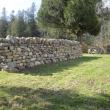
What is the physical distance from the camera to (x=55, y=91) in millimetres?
8055

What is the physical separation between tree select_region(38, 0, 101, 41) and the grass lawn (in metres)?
19.5

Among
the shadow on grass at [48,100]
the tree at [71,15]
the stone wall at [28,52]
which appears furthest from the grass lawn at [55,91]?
the tree at [71,15]

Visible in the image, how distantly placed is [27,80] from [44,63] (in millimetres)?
4906

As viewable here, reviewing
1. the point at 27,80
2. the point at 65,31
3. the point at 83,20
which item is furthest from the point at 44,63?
the point at 65,31

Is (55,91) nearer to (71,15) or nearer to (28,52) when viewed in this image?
(28,52)

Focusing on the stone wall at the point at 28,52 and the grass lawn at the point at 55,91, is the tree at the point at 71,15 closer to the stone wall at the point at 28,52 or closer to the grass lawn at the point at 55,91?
the stone wall at the point at 28,52

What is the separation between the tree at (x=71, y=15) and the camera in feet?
98.6

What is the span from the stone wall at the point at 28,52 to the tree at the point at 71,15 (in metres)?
13.2

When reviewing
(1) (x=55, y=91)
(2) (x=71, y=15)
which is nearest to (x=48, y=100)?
(1) (x=55, y=91)

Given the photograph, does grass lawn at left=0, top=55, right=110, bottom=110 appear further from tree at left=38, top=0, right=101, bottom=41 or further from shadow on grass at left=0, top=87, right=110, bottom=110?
tree at left=38, top=0, right=101, bottom=41

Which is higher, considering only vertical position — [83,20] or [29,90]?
[83,20]

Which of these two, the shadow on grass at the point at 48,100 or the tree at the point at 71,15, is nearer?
the shadow on grass at the point at 48,100

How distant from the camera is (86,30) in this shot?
103ft

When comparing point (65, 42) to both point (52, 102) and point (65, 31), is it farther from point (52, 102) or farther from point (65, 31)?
point (65, 31)
